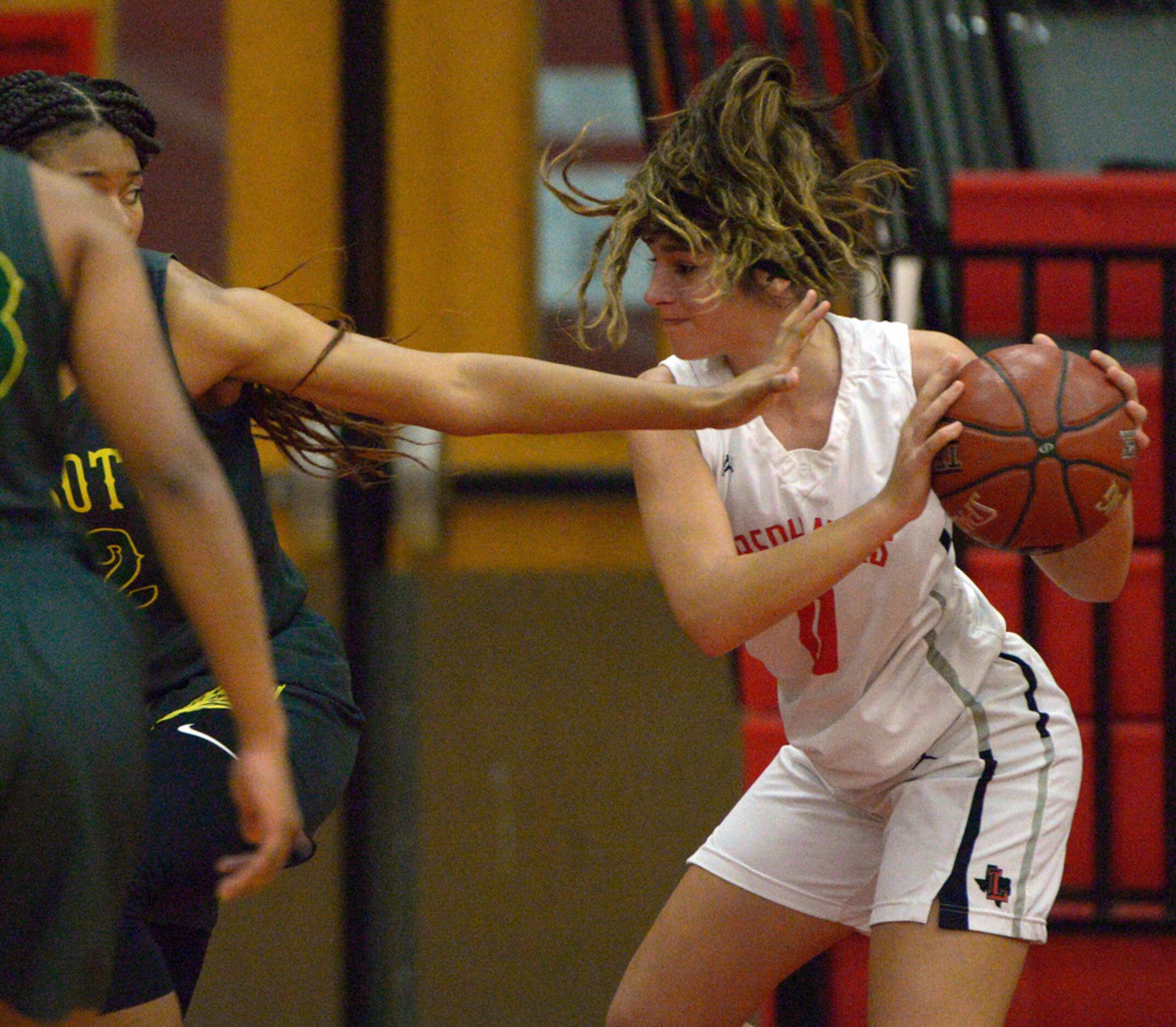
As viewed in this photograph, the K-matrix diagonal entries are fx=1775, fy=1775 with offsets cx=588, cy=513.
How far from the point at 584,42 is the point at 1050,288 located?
2.29 m

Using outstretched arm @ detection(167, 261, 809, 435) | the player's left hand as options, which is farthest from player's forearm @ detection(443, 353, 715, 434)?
the player's left hand

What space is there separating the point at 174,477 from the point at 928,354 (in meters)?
1.50

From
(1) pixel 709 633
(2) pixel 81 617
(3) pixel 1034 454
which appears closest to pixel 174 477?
(2) pixel 81 617

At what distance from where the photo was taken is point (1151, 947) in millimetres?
4230

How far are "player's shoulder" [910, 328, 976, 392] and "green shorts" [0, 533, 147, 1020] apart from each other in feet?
4.98

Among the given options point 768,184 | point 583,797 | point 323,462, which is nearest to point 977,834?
point 768,184

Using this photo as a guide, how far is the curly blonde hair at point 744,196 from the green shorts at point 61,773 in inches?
48.6

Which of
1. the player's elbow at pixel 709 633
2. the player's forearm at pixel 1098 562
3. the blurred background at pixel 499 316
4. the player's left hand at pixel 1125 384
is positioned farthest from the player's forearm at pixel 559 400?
the blurred background at pixel 499 316

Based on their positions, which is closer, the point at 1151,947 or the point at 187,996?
the point at 187,996

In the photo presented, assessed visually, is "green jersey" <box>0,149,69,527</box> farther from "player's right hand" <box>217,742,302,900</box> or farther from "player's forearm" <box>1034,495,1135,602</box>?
"player's forearm" <box>1034,495,1135,602</box>

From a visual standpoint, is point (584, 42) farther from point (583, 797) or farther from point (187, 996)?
point (187, 996)

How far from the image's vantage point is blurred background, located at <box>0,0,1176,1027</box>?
5496 mm

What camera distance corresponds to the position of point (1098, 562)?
9.95 feet

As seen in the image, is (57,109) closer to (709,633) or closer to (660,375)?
(660,375)
